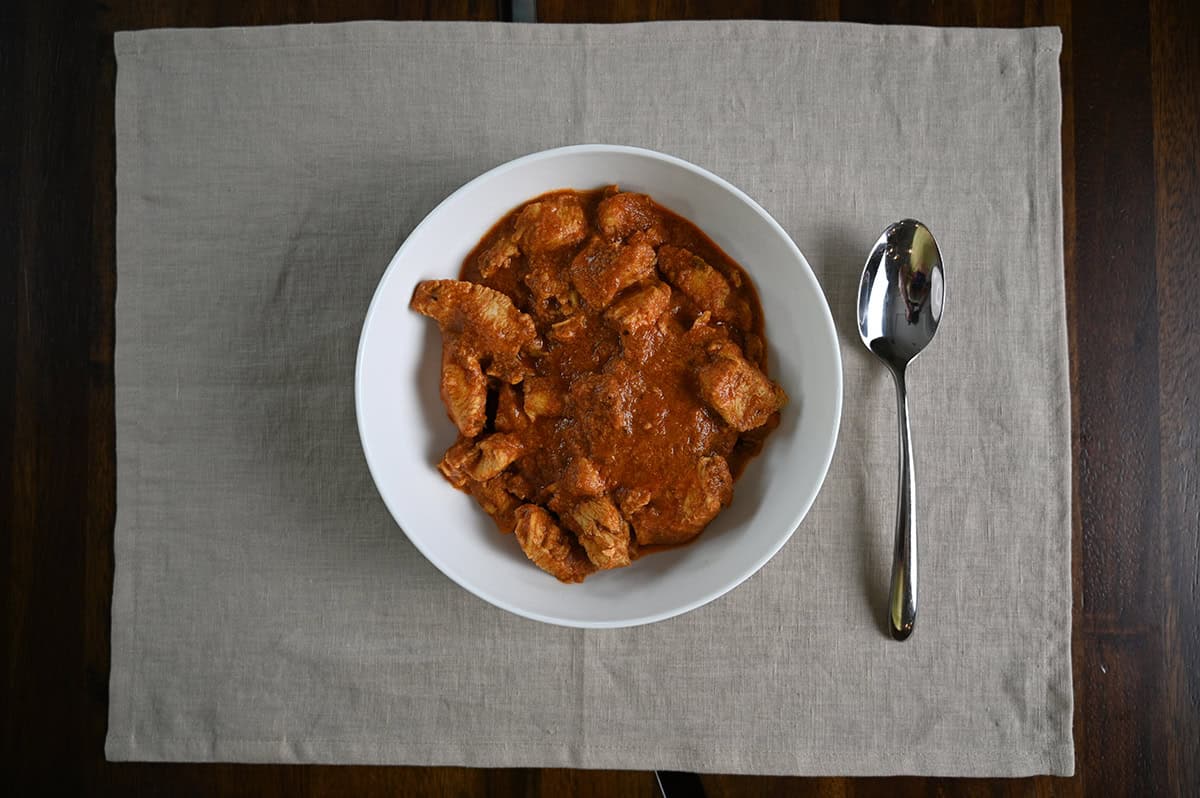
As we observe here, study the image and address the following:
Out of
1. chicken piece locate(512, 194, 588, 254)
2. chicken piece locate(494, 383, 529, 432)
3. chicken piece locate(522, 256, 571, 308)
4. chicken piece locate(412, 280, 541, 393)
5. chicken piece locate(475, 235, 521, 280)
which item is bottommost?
A: chicken piece locate(494, 383, 529, 432)

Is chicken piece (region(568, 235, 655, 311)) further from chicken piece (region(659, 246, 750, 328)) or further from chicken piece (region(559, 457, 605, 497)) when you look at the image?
chicken piece (region(559, 457, 605, 497))

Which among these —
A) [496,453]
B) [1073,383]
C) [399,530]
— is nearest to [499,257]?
[496,453]

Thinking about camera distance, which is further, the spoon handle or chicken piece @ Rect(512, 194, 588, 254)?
the spoon handle

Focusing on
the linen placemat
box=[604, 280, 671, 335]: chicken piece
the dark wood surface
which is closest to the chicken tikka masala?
box=[604, 280, 671, 335]: chicken piece

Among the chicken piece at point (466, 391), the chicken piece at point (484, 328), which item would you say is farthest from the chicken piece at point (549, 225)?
the chicken piece at point (466, 391)

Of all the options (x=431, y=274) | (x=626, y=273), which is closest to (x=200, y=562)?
(x=431, y=274)

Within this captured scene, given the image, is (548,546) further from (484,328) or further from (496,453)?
(484,328)
